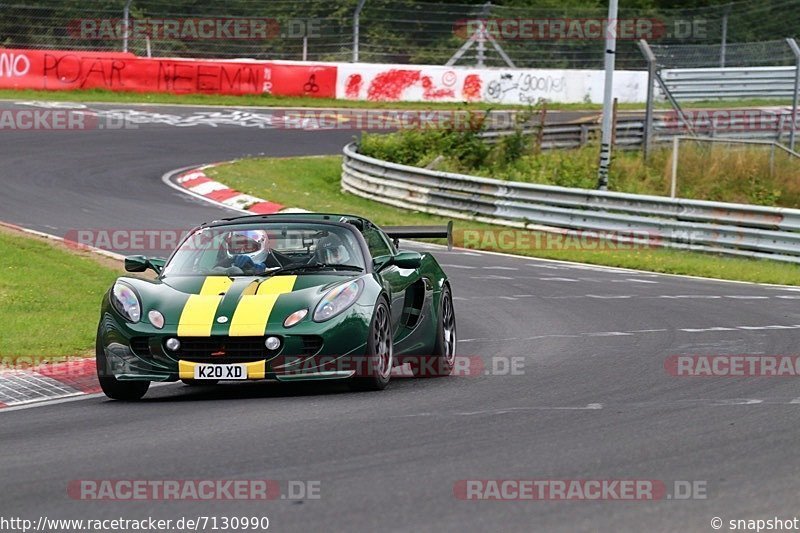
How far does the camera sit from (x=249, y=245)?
10219mm

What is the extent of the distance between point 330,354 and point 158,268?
2.01 metres

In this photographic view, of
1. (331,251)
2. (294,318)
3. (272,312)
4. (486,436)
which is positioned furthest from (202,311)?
(486,436)

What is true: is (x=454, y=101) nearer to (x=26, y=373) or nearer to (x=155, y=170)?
(x=155, y=170)

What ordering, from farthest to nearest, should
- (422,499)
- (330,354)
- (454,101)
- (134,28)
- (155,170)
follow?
1. (454,101)
2. (134,28)
3. (155,170)
4. (330,354)
5. (422,499)

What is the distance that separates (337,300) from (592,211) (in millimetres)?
13363

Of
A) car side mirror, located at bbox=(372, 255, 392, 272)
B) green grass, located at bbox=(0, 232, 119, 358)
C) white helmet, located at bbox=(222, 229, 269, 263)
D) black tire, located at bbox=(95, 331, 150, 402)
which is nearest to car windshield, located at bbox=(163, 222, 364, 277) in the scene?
white helmet, located at bbox=(222, 229, 269, 263)

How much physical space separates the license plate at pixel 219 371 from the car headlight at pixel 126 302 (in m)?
0.65

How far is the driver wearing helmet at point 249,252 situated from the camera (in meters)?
10.1

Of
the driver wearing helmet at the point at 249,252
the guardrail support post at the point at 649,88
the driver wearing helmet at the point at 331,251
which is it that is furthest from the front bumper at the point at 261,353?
the guardrail support post at the point at 649,88

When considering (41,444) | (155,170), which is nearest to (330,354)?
(41,444)

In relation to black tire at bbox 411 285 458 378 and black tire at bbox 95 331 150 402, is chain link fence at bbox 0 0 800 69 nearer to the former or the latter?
black tire at bbox 411 285 458 378

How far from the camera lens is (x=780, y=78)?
3141 centimetres

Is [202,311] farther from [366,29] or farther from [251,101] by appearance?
[366,29]

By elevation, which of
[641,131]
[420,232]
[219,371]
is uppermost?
[641,131]
